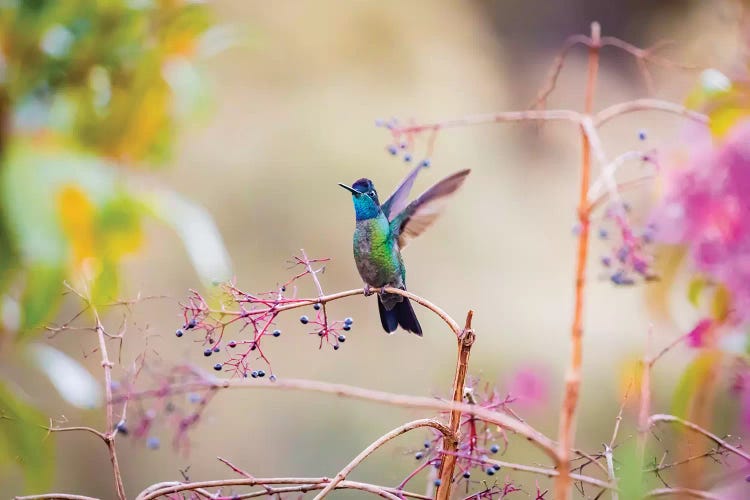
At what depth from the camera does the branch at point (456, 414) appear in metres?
0.41

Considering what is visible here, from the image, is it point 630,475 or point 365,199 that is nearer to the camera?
point 630,475

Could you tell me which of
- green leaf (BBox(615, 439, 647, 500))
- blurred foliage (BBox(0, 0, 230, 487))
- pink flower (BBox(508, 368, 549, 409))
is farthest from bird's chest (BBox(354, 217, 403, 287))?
pink flower (BBox(508, 368, 549, 409))

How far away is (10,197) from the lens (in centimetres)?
69

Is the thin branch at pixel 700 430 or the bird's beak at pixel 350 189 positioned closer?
the thin branch at pixel 700 430

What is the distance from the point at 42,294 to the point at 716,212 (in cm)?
52

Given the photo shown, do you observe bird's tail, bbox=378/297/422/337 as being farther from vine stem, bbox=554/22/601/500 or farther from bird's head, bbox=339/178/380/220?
vine stem, bbox=554/22/601/500

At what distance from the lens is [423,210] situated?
0.76 meters

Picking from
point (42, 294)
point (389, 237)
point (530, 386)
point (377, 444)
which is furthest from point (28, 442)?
point (530, 386)

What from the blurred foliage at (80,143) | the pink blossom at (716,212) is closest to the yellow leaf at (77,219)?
the blurred foliage at (80,143)

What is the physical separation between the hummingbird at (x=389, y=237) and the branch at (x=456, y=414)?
32cm

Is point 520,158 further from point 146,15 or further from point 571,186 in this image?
point 146,15

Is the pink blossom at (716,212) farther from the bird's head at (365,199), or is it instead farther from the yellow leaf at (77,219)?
the yellow leaf at (77,219)

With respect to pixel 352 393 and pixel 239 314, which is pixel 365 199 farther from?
pixel 352 393

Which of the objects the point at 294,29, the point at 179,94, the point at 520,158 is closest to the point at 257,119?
the point at 294,29
